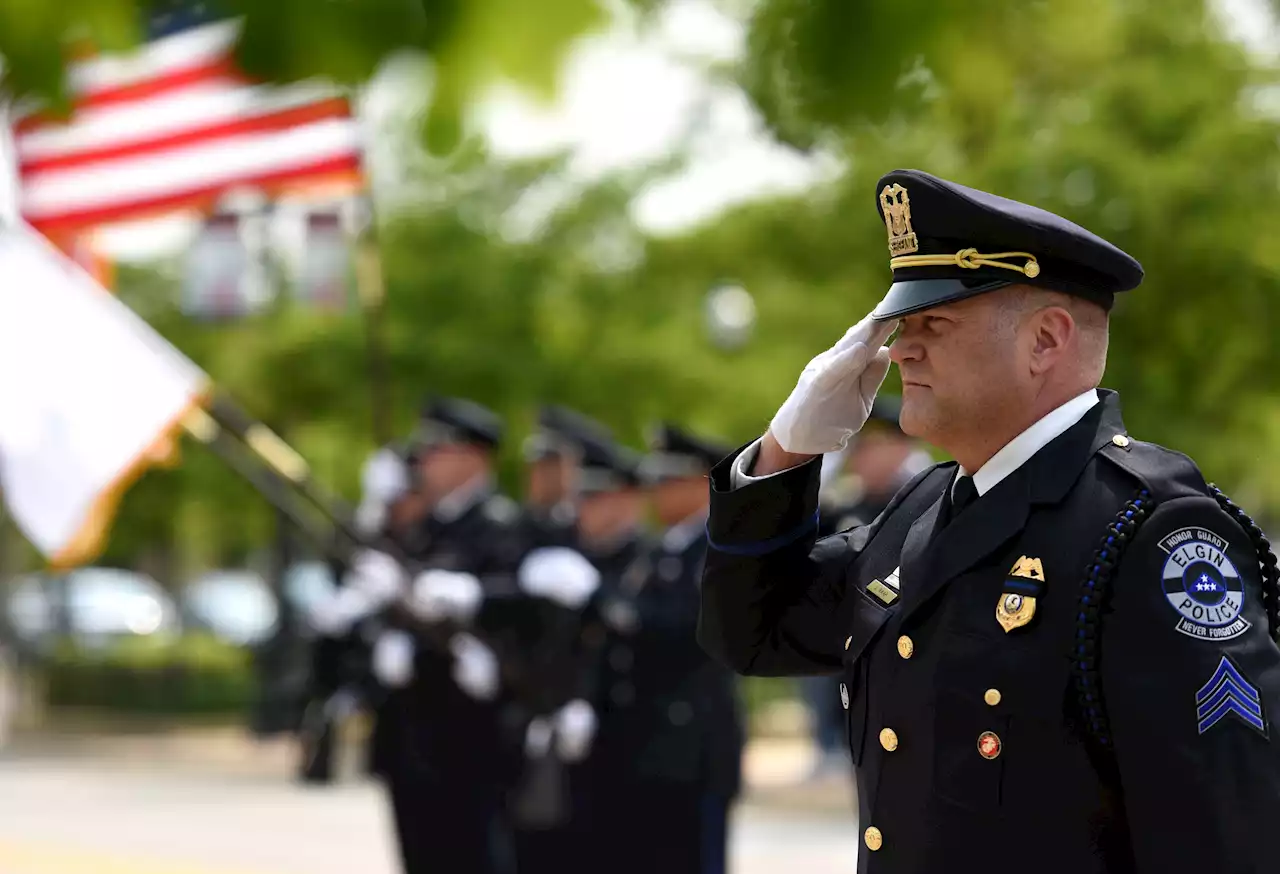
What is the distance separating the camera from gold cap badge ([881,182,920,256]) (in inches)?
114

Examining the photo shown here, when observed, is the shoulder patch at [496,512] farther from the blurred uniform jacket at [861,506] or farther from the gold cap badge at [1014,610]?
the gold cap badge at [1014,610]

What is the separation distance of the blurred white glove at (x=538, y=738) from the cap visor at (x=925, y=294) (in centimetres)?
457

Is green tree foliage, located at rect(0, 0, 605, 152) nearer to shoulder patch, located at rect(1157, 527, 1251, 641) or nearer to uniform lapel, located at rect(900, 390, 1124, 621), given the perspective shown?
uniform lapel, located at rect(900, 390, 1124, 621)

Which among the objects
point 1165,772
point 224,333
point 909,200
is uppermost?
point 224,333

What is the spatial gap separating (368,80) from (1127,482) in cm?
115

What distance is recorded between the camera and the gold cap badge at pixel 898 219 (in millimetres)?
2889

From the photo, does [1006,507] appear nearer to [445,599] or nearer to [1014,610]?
[1014,610]

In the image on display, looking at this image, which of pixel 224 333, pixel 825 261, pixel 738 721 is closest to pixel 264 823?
pixel 825 261

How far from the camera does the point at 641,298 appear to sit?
55.0 ft

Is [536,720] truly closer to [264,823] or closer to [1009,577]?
[1009,577]

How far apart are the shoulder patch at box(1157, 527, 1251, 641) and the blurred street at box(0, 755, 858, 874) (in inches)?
303

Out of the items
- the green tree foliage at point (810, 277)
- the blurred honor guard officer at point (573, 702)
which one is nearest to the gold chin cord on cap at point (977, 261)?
the green tree foliage at point (810, 277)

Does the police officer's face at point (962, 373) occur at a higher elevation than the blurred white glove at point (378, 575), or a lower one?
lower

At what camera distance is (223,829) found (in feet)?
40.8
